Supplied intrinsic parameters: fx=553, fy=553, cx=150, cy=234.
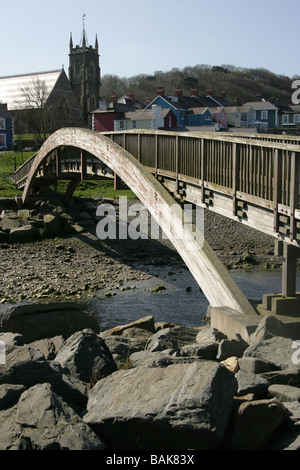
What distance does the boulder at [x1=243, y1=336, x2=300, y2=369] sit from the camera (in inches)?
271

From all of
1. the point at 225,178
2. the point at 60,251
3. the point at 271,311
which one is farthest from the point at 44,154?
the point at 271,311

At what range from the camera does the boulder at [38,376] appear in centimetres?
606

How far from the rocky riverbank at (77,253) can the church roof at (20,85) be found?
125 ft

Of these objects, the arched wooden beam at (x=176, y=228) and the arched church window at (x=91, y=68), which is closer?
the arched wooden beam at (x=176, y=228)

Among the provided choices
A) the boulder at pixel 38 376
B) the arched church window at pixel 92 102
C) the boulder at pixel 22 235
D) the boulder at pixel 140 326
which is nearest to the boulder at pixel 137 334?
the boulder at pixel 140 326

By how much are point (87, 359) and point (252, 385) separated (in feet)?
7.75

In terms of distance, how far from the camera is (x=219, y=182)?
1142 cm

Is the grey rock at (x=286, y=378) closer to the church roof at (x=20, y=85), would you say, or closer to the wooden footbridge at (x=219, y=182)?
the wooden footbridge at (x=219, y=182)

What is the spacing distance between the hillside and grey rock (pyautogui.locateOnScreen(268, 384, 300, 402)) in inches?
4654

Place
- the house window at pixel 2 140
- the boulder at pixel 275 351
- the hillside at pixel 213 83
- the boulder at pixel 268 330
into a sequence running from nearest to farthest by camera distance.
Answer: the boulder at pixel 275 351
the boulder at pixel 268 330
the house window at pixel 2 140
the hillside at pixel 213 83

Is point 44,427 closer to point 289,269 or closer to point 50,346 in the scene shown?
point 50,346

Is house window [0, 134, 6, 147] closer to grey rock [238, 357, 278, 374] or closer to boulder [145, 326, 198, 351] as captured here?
boulder [145, 326, 198, 351]

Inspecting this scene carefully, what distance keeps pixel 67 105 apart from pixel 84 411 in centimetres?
6311

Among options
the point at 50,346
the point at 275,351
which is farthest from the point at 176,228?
the point at 275,351
